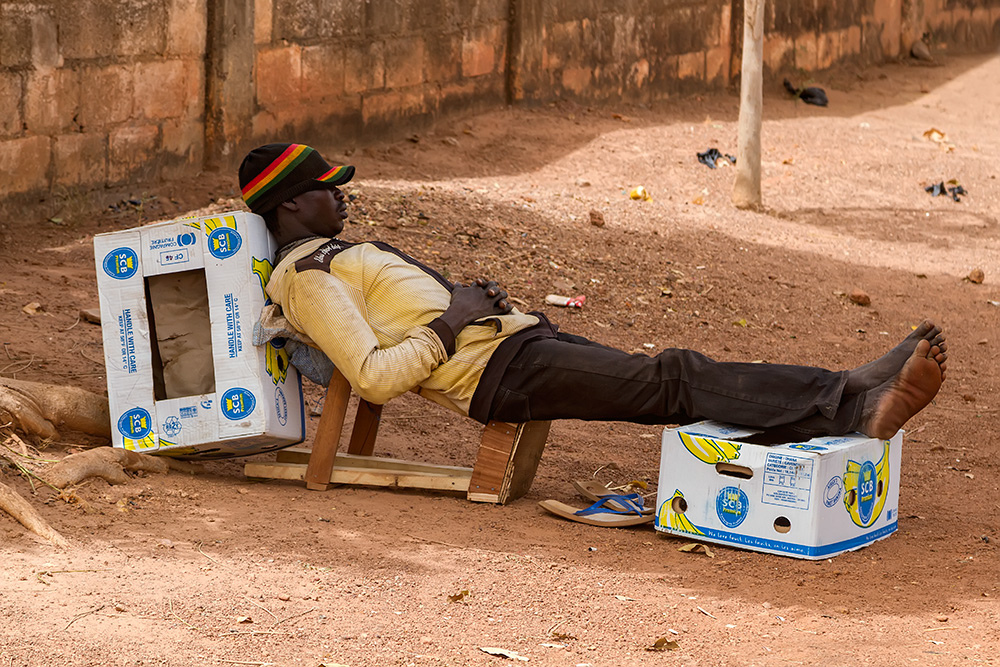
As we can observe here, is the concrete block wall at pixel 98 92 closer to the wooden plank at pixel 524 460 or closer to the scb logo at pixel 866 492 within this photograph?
the wooden plank at pixel 524 460

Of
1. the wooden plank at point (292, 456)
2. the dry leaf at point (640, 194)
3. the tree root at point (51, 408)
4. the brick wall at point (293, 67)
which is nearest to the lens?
the tree root at point (51, 408)

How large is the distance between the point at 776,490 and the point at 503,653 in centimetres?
117

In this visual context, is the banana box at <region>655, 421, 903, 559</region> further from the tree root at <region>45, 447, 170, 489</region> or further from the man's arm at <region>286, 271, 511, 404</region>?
the tree root at <region>45, 447, 170, 489</region>

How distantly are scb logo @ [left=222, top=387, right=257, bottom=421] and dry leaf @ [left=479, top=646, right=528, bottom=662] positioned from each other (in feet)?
4.72

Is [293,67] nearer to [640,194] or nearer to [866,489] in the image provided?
[640,194]

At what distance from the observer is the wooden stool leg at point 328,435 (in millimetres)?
4027

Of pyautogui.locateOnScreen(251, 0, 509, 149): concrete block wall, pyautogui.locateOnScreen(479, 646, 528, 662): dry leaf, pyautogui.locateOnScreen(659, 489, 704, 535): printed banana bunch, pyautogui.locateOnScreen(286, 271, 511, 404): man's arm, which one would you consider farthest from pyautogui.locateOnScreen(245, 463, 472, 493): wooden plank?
pyautogui.locateOnScreen(251, 0, 509, 149): concrete block wall

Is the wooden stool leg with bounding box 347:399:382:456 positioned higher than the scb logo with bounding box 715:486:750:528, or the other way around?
the scb logo with bounding box 715:486:750:528

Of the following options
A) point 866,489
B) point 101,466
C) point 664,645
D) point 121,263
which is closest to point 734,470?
point 866,489

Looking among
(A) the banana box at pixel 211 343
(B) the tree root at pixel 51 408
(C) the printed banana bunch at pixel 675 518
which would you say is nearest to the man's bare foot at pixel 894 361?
(C) the printed banana bunch at pixel 675 518

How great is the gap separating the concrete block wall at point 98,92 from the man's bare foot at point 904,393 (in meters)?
5.32

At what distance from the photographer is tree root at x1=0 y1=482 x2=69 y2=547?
3219 millimetres

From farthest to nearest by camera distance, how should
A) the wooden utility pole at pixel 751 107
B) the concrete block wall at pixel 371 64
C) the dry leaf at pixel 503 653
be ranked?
1. the wooden utility pole at pixel 751 107
2. the concrete block wall at pixel 371 64
3. the dry leaf at pixel 503 653

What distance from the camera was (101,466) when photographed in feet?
12.2
